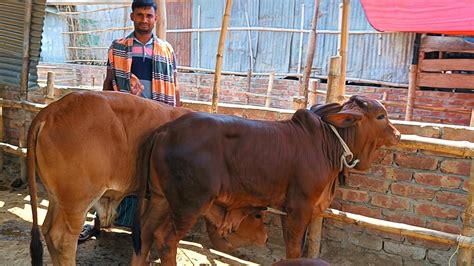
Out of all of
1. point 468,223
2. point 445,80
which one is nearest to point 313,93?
point 445,80

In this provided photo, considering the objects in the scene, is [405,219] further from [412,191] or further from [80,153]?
[80,153]

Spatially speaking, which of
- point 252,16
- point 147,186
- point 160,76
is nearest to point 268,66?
point 252,16

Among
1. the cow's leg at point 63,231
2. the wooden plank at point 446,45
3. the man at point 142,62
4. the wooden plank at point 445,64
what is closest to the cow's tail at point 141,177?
the cow's leg at point 63,231

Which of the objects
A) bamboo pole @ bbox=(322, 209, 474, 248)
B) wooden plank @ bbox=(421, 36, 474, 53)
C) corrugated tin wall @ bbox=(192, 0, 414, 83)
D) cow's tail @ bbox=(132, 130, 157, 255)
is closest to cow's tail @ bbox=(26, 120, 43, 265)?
cow's tail @ bbox=(132, 130, 157, 255)

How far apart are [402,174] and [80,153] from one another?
230 cm

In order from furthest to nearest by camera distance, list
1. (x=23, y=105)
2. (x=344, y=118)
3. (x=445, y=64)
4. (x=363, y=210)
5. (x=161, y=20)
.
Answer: (x=445, y=64) < (x=23, y=105) < (x=161, y=20) < (x=363, y=210) < (x=344, y=118)

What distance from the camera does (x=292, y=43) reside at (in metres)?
11.7

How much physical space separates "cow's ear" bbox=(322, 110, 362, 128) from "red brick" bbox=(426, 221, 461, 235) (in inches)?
43.5

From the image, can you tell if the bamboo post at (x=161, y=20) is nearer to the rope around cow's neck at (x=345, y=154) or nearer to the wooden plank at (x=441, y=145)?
the rope around cow's neck at (x=345, y=154)

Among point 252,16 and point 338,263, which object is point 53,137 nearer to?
point 338,263

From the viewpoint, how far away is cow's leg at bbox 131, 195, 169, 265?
2662 millimetres

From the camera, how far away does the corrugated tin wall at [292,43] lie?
989 cm

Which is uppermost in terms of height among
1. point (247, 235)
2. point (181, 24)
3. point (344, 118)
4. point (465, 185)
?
point (181, 24)

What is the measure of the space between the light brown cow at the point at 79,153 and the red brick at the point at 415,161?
1.84 m
